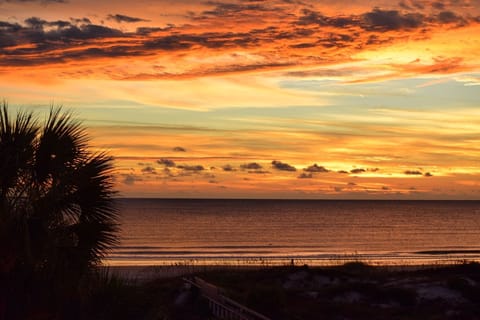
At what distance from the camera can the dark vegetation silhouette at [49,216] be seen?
12234 mm

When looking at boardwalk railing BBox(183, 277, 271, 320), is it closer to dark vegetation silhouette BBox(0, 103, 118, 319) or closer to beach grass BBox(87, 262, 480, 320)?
beach grass BBox(87, 262, 480, 320)

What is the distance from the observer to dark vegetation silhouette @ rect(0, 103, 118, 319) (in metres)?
12.2

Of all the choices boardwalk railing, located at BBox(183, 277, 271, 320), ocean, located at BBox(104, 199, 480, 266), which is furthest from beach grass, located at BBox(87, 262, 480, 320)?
ocean, located at BBox(104, 199, 480, 266)

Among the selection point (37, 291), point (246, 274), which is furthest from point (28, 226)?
point (246, 274)

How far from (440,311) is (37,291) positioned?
1882 centimetres

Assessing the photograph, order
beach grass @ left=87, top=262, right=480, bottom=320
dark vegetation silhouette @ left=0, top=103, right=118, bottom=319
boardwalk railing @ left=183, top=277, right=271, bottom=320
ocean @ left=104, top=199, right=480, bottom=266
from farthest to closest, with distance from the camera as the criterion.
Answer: ocean @ left=104, top=199, right=480, bottom=266
beach grass @ left=87, top=262, right=480, bottom=320
boardwalk railing @ left=183, top=277, right=271, bottom=320
dark vegetation silhouette @ left=0, top=103, right=118, bottom=319

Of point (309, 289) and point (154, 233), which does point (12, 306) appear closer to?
point (309, 289)

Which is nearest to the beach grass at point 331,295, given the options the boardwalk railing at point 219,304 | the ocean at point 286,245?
the boardwalk railing at point 219,304

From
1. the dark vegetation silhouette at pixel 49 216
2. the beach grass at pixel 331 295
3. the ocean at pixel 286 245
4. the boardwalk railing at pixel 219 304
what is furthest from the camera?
the ocean at pixel 286 245

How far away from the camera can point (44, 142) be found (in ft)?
43.4

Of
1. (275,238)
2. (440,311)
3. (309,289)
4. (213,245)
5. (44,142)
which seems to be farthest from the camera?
(275,238)

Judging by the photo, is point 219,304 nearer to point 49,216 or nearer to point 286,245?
point 49,216

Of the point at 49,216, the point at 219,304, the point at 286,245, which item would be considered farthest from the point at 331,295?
the point at 286,245

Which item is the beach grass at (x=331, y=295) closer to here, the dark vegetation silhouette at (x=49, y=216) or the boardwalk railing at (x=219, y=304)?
the boardwalk railing at (x=219, y=304)
